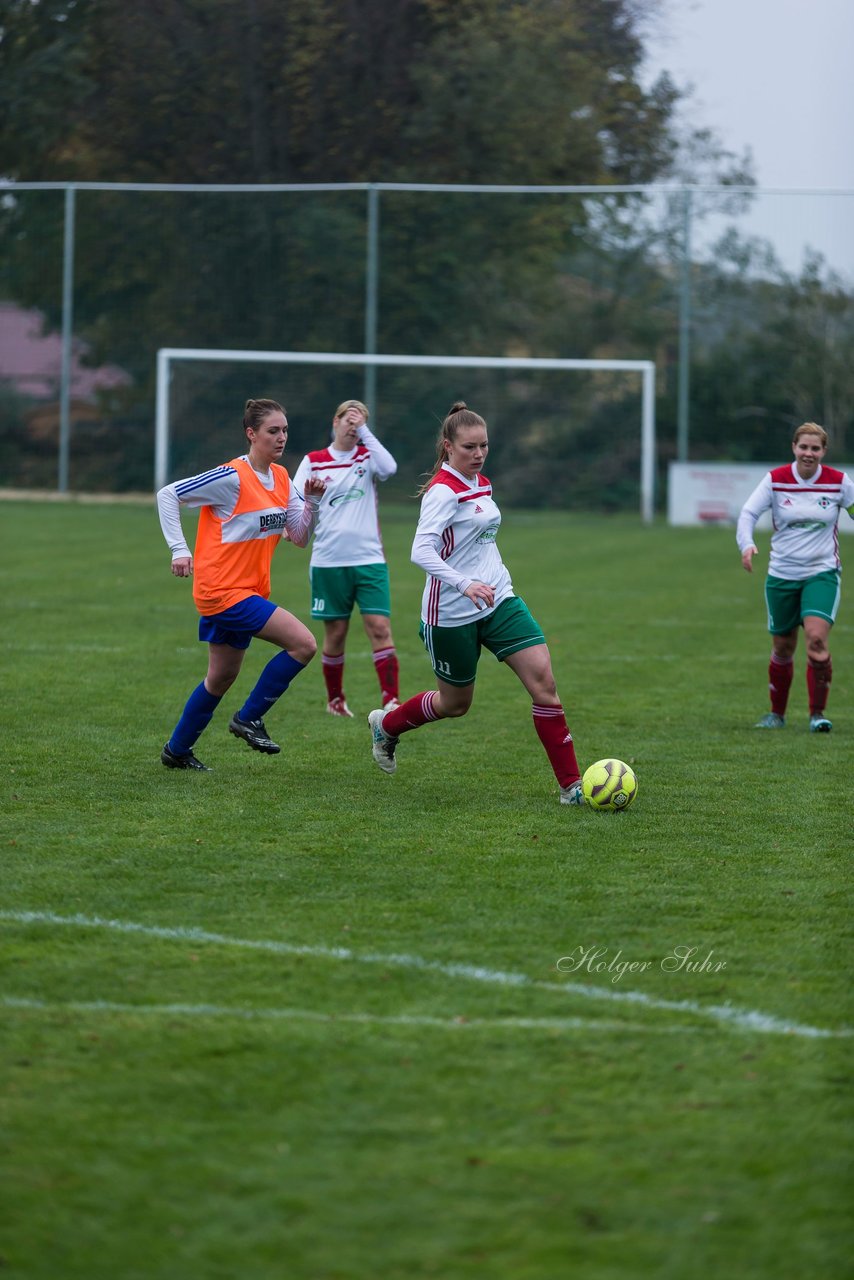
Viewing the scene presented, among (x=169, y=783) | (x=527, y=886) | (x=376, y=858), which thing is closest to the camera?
(x=527, y=886)

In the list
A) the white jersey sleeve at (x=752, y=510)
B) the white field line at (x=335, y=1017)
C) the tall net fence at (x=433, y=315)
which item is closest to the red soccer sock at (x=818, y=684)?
the white jersey sleeve at (x=752, y=510)

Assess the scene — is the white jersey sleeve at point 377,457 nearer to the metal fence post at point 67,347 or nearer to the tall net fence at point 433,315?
the tall net fence at point 433,315

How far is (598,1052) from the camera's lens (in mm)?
3830

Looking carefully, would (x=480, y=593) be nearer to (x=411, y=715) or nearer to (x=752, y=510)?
(x=411, y=715)

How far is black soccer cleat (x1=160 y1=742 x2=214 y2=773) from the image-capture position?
734 centimetres

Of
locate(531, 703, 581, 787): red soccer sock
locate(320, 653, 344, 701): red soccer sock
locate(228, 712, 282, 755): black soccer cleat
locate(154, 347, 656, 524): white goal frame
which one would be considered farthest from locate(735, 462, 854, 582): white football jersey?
locate(154, 347, 656, 524): white goal frame

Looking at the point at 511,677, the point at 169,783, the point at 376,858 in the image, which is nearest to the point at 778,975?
the point at 376,858

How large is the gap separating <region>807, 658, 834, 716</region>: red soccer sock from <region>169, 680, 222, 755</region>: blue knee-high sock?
3712 mm

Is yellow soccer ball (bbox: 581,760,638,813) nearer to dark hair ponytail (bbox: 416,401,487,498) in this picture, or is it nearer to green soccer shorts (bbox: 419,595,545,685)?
green soccer shorts (bbox: 419,595,545,685)

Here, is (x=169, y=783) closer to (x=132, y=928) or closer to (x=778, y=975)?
(x=132, y=928)

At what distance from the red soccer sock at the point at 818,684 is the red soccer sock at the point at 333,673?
9.14 ft

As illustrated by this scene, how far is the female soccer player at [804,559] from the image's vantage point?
8.92 metres

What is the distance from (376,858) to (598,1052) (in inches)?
79.2

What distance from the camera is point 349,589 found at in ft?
30.4
